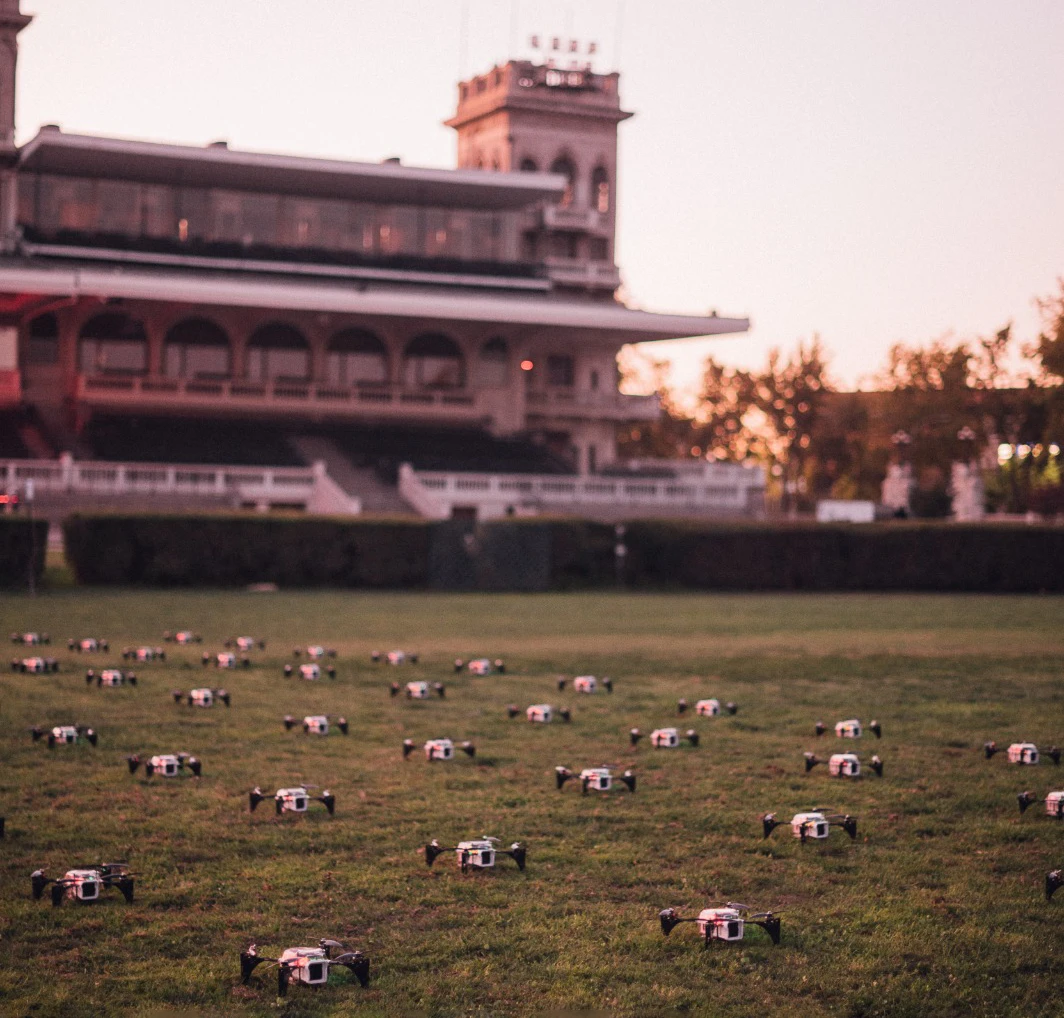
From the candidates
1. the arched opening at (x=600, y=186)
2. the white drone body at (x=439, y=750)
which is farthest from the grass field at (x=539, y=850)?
the arched opening at (x=600, y=186)

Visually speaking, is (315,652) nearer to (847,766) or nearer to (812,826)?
(847,766)

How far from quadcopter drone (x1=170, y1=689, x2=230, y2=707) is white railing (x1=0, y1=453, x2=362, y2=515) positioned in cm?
3225

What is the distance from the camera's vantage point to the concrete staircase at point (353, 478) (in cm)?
5262

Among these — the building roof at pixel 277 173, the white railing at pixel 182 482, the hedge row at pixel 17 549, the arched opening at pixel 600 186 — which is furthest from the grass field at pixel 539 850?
the arched opening at pixel 600 186

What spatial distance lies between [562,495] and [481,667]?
3723 centimetres

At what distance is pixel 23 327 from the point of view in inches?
2397

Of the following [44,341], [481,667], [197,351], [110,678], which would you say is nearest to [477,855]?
[110,678]

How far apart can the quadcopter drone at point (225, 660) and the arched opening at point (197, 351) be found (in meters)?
46.1

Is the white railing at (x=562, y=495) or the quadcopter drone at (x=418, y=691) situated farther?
the white railing at (x=562, y=495)

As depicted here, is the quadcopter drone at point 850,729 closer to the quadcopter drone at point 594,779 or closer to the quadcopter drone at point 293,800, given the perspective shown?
the quadcopter drone at point 594,779

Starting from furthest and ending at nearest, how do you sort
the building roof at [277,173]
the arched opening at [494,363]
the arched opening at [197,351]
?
1. the arched opening at [494,363]
2. the arched opening at [197,351]
3. the building roof at [277,173]

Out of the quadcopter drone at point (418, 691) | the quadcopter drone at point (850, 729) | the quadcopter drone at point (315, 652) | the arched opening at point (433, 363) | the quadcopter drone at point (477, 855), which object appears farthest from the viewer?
the arched opening at point (433, 363)

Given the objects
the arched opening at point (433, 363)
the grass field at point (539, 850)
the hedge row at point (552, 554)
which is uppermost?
the arched opening at point (433, 363)

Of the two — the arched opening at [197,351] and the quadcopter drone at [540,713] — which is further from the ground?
the arched opening at [197,351]
